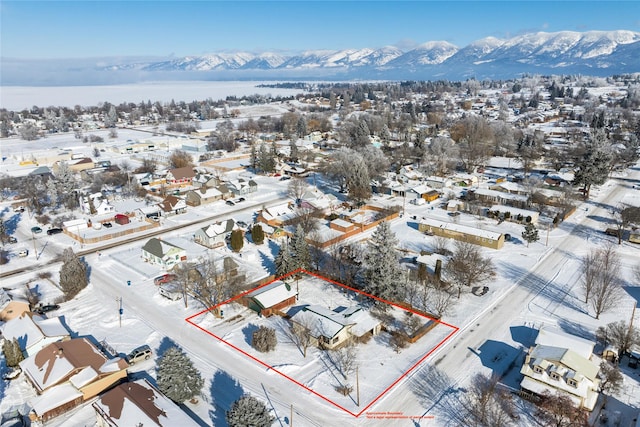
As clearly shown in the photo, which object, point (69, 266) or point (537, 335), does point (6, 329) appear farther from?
point (537, 335)

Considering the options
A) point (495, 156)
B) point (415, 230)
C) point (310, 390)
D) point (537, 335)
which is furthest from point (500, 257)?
point (495, 156)

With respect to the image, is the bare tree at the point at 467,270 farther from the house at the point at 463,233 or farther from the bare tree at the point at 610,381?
the bare tree at the point at 610,381

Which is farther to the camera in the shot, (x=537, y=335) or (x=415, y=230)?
(x=415, y=230)

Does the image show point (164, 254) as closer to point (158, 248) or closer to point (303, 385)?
point (158, 248)

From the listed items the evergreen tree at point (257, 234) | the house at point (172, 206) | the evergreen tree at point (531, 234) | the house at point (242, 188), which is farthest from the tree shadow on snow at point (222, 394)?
the house at point (242, 188)

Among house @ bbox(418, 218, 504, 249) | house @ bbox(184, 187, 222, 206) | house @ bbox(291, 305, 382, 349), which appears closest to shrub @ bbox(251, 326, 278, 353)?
house @ bbox(291, 305, 382, 349)

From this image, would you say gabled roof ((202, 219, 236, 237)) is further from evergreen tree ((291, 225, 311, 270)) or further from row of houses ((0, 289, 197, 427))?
row of houses ((0, 289, 197, 427))
